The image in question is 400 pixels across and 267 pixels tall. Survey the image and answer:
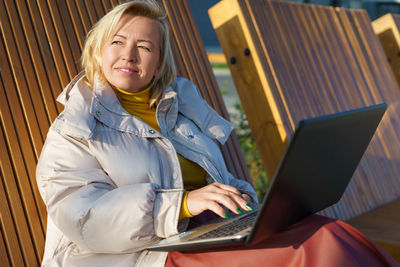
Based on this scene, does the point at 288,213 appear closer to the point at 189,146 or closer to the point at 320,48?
the point at 189,146

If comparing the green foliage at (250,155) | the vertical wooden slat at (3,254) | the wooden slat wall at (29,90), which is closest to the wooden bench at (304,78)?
the wooden slat wall at (29,90)

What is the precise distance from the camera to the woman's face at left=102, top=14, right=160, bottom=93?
1883mm

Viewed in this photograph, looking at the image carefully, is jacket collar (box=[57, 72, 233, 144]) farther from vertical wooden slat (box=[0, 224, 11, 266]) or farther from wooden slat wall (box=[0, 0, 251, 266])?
vertical wooden slat (box=[0, 224, 11, 266])

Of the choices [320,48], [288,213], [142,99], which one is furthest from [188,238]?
[320,48]

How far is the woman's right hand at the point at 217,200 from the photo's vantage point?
140 cm

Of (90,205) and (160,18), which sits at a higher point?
(160,18)

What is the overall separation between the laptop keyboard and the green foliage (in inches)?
129

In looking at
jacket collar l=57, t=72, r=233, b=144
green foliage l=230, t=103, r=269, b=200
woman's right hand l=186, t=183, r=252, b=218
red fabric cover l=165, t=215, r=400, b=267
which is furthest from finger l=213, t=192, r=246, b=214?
green foliage l=230, t=103, r=269, b=200

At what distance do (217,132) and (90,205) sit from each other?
93 cm

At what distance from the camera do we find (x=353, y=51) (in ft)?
12.3

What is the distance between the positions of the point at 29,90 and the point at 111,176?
70 cm

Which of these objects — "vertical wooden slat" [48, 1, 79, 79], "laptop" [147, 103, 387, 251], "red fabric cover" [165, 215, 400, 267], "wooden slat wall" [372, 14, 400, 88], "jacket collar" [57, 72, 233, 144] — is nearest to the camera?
"laptop" [147, 103, 387, 251]

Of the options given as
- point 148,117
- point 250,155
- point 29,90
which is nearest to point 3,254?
point 29,90

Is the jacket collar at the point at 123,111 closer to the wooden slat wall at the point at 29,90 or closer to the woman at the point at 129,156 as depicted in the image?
the woman at the point at 129,156
